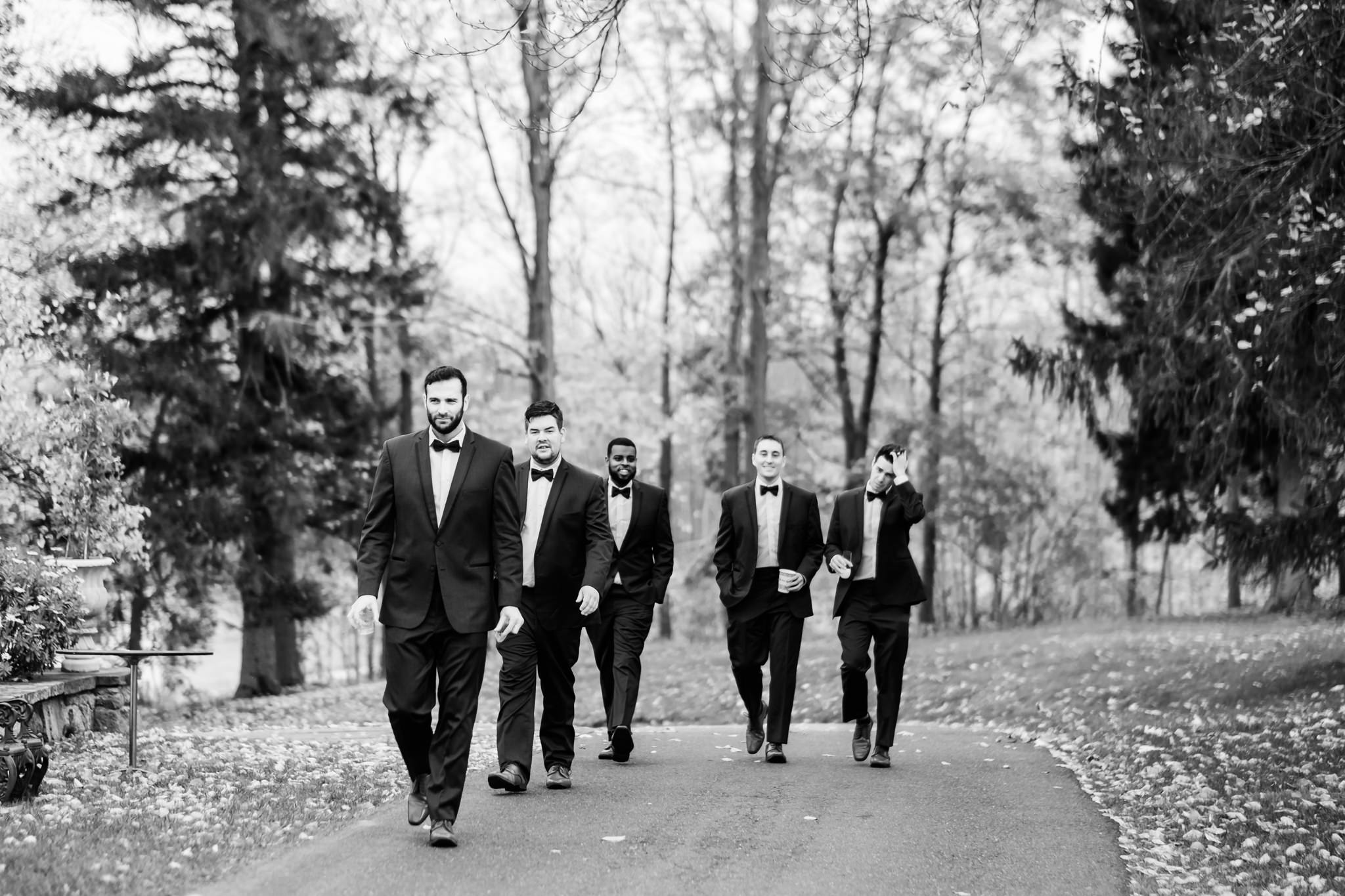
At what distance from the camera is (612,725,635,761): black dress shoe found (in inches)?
356

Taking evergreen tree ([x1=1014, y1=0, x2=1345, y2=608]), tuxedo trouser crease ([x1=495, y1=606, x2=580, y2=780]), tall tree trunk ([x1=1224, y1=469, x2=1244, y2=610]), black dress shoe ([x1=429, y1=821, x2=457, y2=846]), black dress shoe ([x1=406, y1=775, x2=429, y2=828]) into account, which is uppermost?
evergreen tree ([x1=1014, y1=0, x2=1345, y2=608])

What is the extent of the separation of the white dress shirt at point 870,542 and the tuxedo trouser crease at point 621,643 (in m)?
1.49

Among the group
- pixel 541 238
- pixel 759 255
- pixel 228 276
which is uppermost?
pixel 541 238

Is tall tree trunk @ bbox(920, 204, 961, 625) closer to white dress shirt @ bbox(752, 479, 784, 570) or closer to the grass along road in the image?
the grass along road

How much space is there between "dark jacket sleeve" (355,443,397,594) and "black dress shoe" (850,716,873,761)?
171 inches

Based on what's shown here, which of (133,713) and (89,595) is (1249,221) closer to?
(133,713)

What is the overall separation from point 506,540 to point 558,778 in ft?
6.67

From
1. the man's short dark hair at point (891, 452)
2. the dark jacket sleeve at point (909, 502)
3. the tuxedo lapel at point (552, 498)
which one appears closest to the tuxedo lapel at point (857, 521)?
the dark jacket sleeve at point (909, 502)

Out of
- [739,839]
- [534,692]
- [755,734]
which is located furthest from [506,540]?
[755,734]

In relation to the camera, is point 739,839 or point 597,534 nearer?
point 739,839

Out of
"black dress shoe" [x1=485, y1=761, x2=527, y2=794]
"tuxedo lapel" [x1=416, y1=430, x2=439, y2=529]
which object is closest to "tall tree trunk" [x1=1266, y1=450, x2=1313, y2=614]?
"black dress shoe" [x1=485, y1=761, x2=527, y2=794]

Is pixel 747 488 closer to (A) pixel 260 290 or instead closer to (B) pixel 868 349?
(A) pixel 260 290

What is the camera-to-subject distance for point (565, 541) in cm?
771

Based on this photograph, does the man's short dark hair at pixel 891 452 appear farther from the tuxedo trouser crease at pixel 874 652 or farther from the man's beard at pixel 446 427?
the man's beard at pixel 446 427
